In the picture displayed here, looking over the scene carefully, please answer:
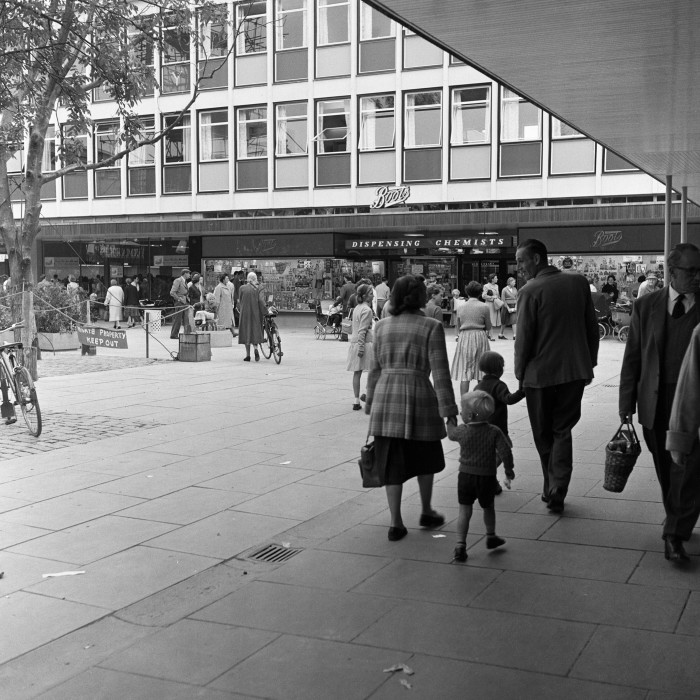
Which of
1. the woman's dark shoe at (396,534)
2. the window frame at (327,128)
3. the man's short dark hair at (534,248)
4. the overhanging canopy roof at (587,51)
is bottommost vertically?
the woman's dark shoe at (396,534)

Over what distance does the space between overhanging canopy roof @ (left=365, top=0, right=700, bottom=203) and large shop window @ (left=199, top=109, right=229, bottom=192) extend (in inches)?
962

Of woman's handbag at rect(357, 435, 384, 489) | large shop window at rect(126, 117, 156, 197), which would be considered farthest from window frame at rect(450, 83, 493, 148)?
woman's handbag at rect(357, 435, 384, 489)

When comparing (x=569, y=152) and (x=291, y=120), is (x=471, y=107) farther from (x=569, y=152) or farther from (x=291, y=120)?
(x=291, y=120)

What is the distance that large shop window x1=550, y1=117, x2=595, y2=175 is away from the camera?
27.7 meters

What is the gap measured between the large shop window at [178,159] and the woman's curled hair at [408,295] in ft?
94.6

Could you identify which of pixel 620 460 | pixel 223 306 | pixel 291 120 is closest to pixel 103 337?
pixel 223 306

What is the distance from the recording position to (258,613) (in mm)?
4875

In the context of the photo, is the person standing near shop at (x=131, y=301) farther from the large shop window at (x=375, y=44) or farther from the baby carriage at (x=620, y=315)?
A: the baby carriage at (x=620, y=315)

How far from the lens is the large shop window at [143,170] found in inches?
1366

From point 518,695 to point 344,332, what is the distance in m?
21.4

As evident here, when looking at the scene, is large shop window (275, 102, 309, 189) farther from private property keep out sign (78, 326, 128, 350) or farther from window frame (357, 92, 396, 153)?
private property keep out sign (78, 326, 128, 350)

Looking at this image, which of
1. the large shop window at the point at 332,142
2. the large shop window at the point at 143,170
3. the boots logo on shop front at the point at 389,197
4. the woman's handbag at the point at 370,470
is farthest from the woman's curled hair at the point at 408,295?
the large shop window at the point at 143,170

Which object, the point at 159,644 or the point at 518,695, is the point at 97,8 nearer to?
the point at 159,644

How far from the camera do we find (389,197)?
29953mm
